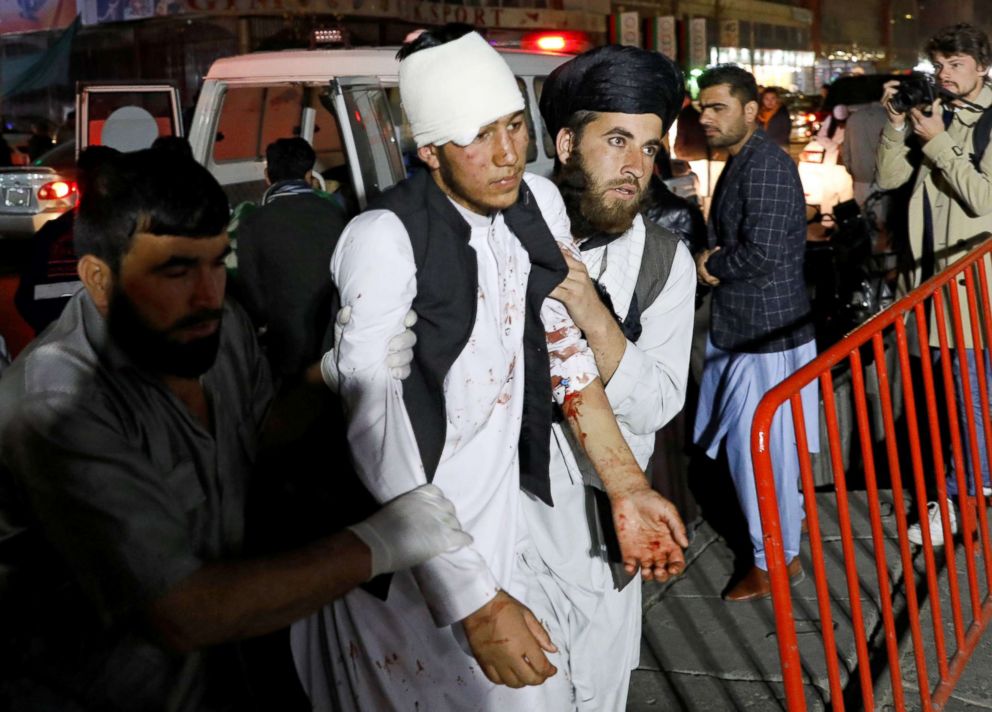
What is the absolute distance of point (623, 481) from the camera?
254 centimetres

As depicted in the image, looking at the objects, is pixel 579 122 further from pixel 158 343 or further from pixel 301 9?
pixel 301 9

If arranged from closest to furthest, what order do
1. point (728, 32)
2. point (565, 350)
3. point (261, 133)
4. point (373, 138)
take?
point (565, 350) < point (373, 138) < point (261, 133) < point (728, 32)

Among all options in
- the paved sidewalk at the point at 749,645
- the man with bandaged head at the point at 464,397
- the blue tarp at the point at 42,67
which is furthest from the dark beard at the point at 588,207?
the blue tarp at the point at 42,67

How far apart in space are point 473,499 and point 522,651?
38 cm

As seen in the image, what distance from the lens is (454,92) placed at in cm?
235

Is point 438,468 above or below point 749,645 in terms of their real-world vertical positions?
above

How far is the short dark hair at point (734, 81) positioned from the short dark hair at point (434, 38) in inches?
111

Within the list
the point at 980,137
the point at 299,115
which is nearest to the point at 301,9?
the point at 299,115

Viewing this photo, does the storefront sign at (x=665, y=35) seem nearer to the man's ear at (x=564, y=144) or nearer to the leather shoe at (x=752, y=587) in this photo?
the leather shoe at (x=752, y=587)

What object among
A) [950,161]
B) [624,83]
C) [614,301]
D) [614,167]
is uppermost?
[624,83]

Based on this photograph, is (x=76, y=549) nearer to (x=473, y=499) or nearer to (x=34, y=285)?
(x=473, y=499)

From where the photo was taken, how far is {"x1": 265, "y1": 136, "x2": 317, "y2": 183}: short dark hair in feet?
20.8

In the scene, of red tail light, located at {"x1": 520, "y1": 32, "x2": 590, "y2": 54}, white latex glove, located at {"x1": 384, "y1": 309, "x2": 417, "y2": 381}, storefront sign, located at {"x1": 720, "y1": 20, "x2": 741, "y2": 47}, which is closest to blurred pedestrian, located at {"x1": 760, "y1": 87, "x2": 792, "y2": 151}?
red tail light, located at {"x1": 520, "y1": 32, "x2": 590, "y2": 54}

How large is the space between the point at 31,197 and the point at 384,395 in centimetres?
1099
